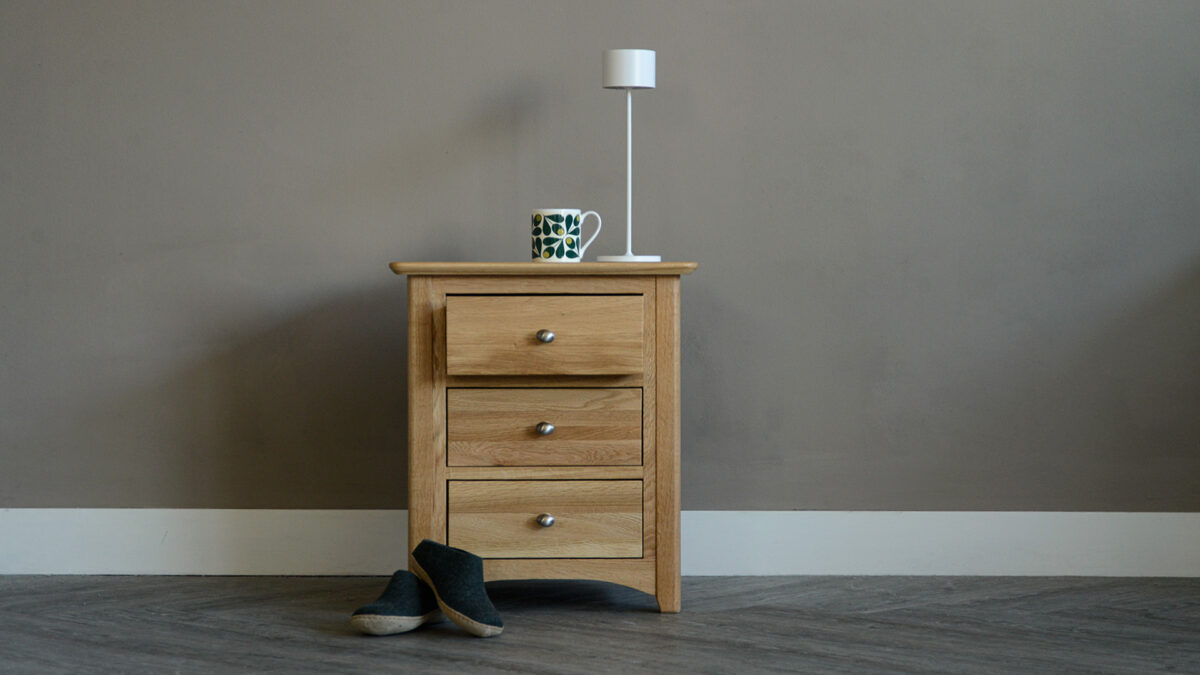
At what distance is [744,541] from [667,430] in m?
0.51

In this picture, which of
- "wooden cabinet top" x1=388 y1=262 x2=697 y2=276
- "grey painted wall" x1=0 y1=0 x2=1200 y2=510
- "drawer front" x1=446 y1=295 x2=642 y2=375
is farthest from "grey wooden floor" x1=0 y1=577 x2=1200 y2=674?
"wooden cabinet top" x1=388 y1=262 x2=697 y2=276

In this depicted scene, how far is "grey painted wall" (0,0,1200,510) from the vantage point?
2.44 meters

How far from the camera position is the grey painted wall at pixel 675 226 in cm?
244

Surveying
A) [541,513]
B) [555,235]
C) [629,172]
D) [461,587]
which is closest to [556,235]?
[555,235]

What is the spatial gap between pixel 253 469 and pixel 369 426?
0.29 metres

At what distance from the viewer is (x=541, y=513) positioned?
6.86 feet

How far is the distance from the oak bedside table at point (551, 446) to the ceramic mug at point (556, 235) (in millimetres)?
118

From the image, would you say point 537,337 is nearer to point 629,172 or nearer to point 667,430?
point 667,430

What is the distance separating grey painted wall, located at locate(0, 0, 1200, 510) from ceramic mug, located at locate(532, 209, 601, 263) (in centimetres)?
29

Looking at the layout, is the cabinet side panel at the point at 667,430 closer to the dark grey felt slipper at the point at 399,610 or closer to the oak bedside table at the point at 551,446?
the oak bedside table at the point at 551,446

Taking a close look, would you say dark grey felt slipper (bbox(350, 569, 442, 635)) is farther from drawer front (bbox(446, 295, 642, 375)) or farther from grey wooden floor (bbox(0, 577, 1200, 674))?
drawer front (bbox(446, 295, 642, 375))

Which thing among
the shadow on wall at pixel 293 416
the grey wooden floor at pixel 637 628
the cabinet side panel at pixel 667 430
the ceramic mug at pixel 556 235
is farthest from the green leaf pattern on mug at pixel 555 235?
the grey wooden floor at pixel 637 628

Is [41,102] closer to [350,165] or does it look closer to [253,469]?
[350,165]

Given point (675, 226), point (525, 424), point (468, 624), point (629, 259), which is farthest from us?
point (675, 226)
